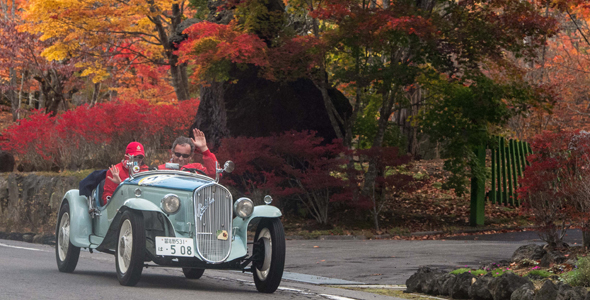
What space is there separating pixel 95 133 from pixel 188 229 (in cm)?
1368

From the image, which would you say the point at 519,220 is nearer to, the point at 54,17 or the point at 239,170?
Result: the point at 239,170

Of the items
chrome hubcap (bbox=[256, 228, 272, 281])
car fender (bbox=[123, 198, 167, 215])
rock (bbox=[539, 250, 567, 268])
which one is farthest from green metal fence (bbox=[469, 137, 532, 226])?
car fender (bbox=[123, 198, 167, 215])

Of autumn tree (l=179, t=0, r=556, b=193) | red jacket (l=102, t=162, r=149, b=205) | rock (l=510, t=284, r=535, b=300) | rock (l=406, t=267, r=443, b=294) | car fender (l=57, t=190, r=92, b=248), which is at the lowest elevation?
rock (l=406, t=267, r=443, b=294)

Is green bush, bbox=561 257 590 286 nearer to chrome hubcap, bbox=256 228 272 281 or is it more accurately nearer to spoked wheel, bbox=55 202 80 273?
chrome hubcap, bbox=256 228 272 281

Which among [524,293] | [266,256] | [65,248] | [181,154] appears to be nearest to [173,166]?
[181,154]

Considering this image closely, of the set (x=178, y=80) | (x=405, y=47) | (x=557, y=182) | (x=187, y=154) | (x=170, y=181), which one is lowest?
(x=557, y=182)

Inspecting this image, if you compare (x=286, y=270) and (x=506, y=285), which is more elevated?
(x=506, y=285)

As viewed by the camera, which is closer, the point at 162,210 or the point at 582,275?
the point at 582,275

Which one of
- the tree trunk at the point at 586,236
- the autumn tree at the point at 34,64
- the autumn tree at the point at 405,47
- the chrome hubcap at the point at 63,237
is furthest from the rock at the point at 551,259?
the autumn tree at the point at 34,64

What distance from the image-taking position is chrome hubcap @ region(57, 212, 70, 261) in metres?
8.59

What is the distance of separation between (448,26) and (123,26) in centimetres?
1308

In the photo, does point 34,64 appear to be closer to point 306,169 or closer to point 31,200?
point 31,200

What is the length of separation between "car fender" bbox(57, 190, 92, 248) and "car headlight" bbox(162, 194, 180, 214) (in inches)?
75.0

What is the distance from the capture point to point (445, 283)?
6.91 m
